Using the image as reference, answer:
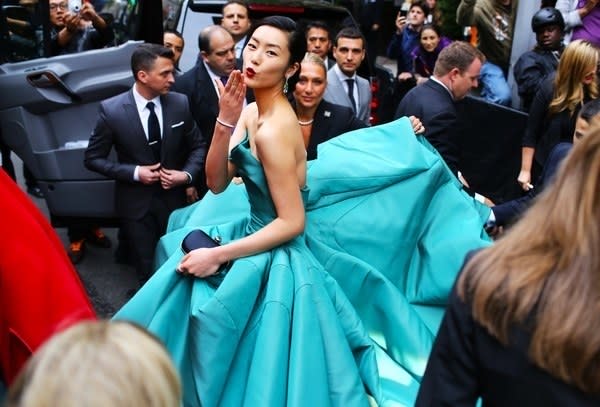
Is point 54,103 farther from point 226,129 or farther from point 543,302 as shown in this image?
point 543,302

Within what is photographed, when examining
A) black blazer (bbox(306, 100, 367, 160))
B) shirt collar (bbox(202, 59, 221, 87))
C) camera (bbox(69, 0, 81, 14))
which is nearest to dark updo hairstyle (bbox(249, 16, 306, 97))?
black blazer (bbox(306, 100, 367, 160))

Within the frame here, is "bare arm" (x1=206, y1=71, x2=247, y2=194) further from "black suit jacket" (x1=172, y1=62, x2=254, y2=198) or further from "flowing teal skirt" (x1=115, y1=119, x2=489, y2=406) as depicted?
"black suit jacket" (x1=172, y1=62, x2=254, y2=198)

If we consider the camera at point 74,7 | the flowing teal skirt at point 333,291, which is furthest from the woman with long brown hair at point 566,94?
the camera at point 74,7

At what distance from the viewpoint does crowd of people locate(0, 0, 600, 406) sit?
144 cm

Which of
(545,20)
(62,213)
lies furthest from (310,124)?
(545,20)

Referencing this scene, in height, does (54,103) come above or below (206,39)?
below

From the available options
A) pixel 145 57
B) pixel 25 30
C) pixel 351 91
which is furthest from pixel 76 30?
pixel 351 91

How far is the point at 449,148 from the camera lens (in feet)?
14.9

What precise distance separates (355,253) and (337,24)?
5288mm

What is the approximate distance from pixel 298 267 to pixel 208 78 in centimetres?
293

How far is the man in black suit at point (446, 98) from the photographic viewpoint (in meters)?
4.53

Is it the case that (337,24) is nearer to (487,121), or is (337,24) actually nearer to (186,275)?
(487,121)

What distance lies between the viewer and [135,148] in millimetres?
4719

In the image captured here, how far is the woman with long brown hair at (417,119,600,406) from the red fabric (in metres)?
1.06
